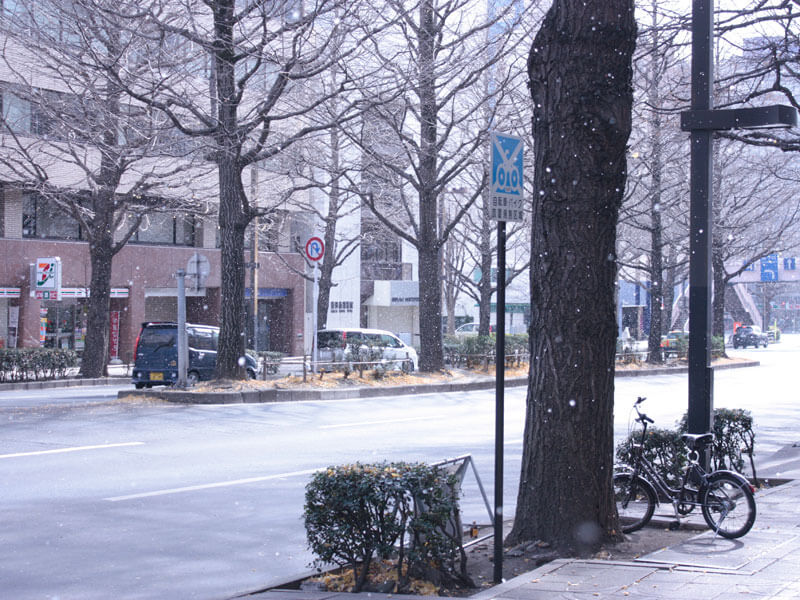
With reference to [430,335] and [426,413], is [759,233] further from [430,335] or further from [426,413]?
[426,413]

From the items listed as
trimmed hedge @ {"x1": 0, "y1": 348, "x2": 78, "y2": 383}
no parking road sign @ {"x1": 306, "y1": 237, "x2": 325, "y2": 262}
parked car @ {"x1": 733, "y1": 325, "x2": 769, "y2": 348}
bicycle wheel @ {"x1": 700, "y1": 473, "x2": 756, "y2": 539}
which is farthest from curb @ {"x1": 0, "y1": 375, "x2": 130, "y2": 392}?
parked car @ {"x1": 733, "y1": 325, "x2": 769, "y2": 348}

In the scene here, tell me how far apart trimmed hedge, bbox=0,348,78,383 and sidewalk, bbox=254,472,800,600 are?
72.6 feet

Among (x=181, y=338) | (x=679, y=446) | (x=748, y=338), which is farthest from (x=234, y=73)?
(x=748, y=338)

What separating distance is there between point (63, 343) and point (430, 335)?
17202 mm

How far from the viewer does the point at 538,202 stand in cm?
666

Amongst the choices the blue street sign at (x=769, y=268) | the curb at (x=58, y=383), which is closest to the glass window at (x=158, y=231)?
the curb at (x=58, y=383)

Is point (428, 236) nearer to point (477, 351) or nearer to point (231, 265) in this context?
point (477, 351)

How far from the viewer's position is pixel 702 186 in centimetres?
848

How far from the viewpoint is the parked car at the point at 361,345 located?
24.7 m

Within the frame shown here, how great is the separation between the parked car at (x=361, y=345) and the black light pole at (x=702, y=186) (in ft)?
53.6

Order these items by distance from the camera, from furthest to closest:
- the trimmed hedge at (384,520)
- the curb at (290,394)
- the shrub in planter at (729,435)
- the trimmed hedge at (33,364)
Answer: the trimmed hedge at (33,364) → the curb at (290,394) → the shrub in planter at (729,435) → the trimmed hedge at (384,520)

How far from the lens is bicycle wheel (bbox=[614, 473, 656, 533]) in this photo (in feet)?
23.4

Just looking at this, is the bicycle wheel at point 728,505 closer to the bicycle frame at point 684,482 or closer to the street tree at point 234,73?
the bicycle frame at point 684,482

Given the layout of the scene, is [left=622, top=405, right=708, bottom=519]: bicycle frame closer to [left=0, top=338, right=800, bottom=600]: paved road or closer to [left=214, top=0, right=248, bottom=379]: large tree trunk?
[left=0, top=338, right=800, bottom=600]: paved road
